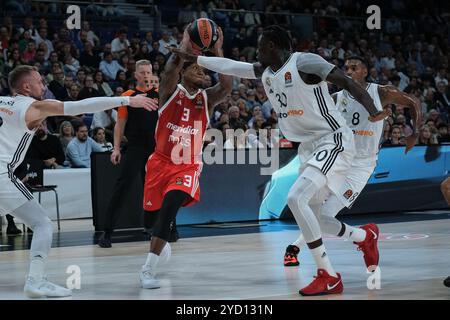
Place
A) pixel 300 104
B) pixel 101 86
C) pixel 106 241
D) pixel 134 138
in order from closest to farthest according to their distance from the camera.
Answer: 1. pixel 300 104
2. pixel 106 241
3. pixel 134 138
4. pixel 101 86

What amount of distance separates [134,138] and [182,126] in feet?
10.3

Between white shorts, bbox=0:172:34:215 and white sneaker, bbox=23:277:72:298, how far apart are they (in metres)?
0.57

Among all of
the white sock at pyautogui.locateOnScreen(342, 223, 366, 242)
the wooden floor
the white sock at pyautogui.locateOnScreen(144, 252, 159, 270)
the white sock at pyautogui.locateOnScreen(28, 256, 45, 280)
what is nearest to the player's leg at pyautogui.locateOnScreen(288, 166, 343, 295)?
the wooden floor

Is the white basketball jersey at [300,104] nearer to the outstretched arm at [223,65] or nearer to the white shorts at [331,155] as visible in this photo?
the white shorts at [331,155]

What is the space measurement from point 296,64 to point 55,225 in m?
7.15

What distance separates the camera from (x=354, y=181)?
26.9ft

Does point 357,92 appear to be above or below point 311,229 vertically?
above

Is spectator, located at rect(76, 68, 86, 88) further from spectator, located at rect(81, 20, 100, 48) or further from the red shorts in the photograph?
the red shorts

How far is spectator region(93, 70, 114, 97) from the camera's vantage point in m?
16.4

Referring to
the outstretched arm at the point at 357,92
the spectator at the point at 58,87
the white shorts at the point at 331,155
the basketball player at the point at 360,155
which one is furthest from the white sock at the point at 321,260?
the spectator at the point at 58,87

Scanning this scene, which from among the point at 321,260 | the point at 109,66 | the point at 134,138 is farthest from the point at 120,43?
the point at 321,260

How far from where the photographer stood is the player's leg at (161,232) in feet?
23.7

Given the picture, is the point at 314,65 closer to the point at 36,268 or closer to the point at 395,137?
the point at 36,268
